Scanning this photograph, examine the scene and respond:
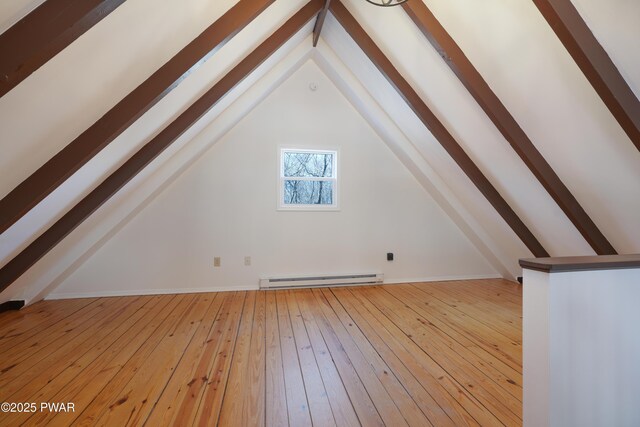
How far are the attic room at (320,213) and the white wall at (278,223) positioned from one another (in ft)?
0.09

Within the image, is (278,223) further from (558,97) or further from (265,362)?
(558,97)

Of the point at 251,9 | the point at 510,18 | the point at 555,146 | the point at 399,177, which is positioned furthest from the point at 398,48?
the point at 399,177

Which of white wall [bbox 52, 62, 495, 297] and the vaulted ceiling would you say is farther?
white wall [bbox 52, 62, 495, 297]

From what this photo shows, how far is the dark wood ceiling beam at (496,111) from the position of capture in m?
1.83

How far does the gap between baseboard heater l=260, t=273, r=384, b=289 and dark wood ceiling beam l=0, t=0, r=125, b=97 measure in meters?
2.82

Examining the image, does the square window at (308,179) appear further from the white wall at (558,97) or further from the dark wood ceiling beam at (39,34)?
the dark wood ceiling beam at (39,34)

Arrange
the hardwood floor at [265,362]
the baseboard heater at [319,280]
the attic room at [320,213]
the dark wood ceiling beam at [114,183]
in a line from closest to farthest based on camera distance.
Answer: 1. the attic room at [320,213]
2. the hardwood floor at [265,362]
3. the dark wood ceiling beam at [114,183]
4. the baseboard heater at [319,280]

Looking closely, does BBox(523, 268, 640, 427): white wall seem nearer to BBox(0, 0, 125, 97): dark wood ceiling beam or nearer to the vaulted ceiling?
the vaulted ceiling

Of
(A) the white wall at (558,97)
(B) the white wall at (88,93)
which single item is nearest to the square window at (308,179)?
(B) the white wall at (88,93)

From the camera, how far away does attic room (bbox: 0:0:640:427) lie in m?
1.14

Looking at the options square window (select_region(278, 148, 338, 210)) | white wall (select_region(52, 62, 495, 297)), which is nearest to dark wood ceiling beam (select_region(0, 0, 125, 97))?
white wall (select_region(52, 62, 495, 297))

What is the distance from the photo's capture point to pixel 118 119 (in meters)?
1.51

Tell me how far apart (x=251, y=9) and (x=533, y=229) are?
11.0 ft

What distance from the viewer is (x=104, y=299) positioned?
9.85ft
